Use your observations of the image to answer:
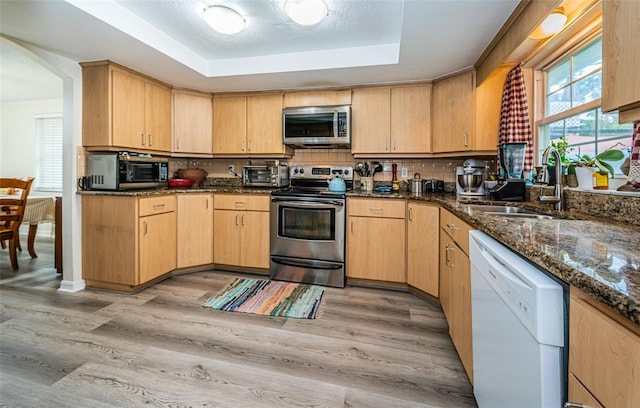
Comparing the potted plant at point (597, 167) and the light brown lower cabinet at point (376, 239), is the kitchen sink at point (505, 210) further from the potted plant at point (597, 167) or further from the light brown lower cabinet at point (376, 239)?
the light brown lower cabinet at point (376, 239)

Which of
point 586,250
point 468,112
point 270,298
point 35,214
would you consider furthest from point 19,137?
point 586,250

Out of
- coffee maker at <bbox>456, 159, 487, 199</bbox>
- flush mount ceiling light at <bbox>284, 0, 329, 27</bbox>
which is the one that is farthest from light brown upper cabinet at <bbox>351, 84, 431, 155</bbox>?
flush mount ceiling light at <bbox>284, 0, 329, 27</bbox>

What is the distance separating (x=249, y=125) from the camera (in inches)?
142

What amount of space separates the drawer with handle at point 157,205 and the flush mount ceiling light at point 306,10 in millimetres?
2051

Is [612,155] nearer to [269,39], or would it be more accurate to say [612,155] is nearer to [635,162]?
[635,162]

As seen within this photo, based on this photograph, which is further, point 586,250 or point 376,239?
point 376,239

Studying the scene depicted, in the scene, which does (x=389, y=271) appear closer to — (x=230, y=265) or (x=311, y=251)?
(x=311, y=251)

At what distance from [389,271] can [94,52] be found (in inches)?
127

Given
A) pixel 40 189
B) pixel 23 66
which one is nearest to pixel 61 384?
pixel 23 66

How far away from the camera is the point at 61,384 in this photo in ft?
5.28

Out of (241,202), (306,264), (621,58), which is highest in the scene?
(621,58)

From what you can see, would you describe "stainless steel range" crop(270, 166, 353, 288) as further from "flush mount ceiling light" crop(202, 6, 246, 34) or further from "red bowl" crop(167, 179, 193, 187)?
"flush mount ceiling light" crop(202, 6, 246, 34)

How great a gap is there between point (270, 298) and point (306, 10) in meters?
2.25

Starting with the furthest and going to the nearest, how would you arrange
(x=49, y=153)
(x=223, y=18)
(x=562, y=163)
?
(x=49, y=153) → (x=223, y=18) → (x=562, y=163)
